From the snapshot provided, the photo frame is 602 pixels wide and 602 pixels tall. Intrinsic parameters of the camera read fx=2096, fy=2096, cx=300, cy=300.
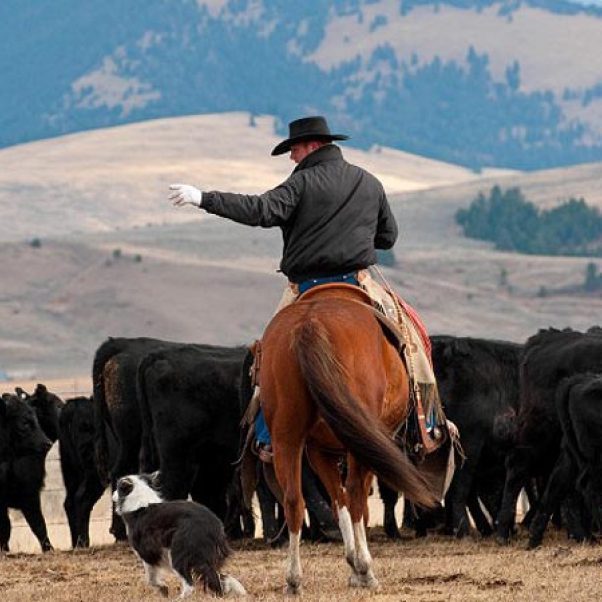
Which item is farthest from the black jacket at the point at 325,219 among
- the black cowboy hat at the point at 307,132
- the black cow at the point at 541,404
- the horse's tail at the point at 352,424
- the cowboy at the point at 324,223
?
the black cow at the point at 541,404

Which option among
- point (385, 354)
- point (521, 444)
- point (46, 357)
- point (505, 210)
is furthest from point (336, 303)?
point (505, 210)

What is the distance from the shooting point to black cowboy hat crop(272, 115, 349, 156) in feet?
42.1

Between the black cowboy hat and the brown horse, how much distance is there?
3.95 ft

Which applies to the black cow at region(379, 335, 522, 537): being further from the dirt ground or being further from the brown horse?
the brown horse

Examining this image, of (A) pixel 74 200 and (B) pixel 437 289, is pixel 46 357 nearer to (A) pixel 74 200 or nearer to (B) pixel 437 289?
(B) pixel 437 289

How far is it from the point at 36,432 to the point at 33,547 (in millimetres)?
2089

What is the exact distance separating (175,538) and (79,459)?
7.94 meters

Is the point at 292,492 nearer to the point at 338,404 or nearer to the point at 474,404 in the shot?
the point at 338,404

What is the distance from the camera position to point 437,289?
127812mm

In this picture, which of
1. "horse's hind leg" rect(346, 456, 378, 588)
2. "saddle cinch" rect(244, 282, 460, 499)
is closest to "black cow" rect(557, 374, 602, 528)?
"saddle cinch" rect(244, 282, 460, 499)

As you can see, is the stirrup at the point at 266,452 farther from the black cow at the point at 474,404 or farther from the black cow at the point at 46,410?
the black cow at the point at 46,410

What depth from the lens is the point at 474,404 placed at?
18.0 metres

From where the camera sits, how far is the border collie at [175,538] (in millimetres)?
11656

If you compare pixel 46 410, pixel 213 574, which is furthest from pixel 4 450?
pixel 213 574
